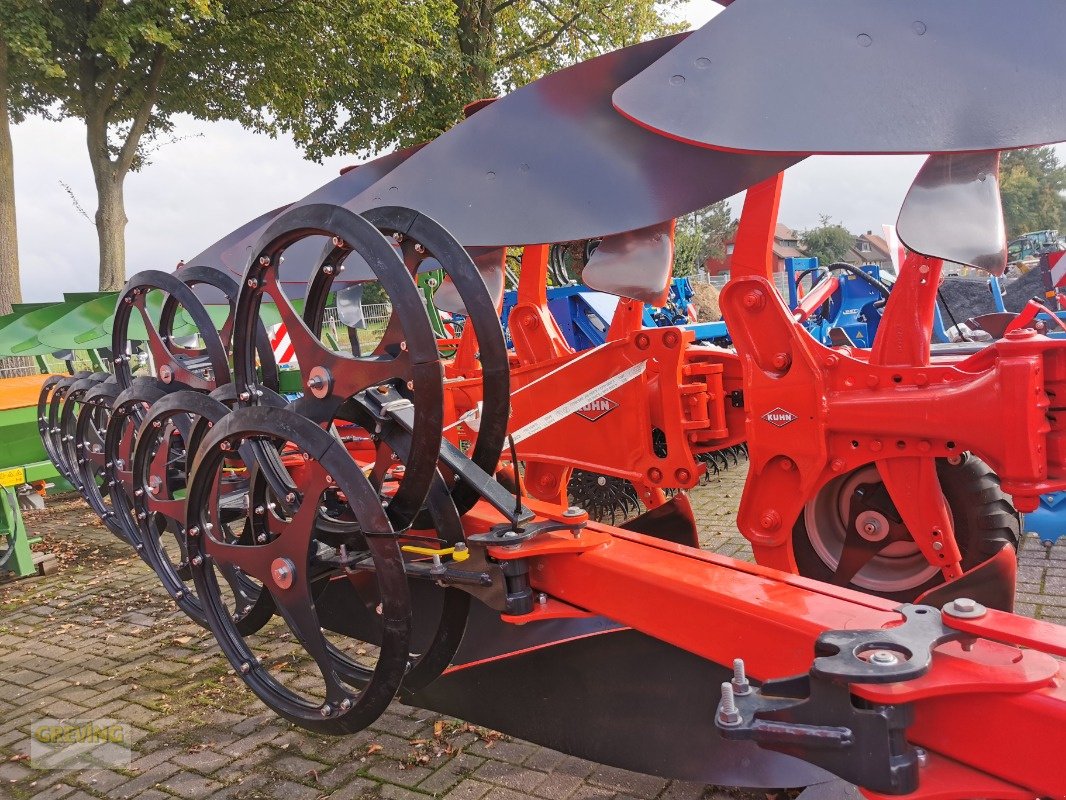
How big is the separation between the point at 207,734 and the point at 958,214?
10.0ft

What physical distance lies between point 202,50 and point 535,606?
15970mm

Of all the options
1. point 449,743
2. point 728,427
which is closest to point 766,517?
point 728,427

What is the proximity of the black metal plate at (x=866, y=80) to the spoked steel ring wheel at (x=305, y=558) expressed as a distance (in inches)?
47.1

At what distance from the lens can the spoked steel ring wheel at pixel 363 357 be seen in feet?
6.02

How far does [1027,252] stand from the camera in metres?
20.8

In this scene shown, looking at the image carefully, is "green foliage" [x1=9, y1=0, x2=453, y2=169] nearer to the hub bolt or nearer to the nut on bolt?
the hub bolt

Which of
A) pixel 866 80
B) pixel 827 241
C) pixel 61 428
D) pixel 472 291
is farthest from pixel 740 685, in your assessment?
pixel 827 241

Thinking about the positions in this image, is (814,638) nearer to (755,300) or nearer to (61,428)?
(755,300)

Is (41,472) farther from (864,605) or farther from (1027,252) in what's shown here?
(1027,252)

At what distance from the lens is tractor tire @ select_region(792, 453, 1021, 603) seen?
3340 millimetres

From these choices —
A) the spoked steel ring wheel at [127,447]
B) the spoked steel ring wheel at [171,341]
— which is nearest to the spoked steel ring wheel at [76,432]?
the spoked steel ring wheel at [127,447]

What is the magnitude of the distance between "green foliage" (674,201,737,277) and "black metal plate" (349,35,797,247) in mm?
164

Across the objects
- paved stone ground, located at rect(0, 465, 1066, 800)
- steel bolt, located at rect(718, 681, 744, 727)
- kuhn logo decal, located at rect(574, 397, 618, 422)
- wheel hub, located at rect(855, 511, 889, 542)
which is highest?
kuhn logo decal, located at rect(574, 397, 618, 422)

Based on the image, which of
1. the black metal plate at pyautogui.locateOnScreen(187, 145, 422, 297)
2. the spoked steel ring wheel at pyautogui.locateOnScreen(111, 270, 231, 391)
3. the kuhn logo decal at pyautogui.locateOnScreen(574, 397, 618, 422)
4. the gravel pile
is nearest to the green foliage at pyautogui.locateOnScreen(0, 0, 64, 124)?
the black metal plate at pyautogui.locateOnScreen(187, 145, 422, 297)
